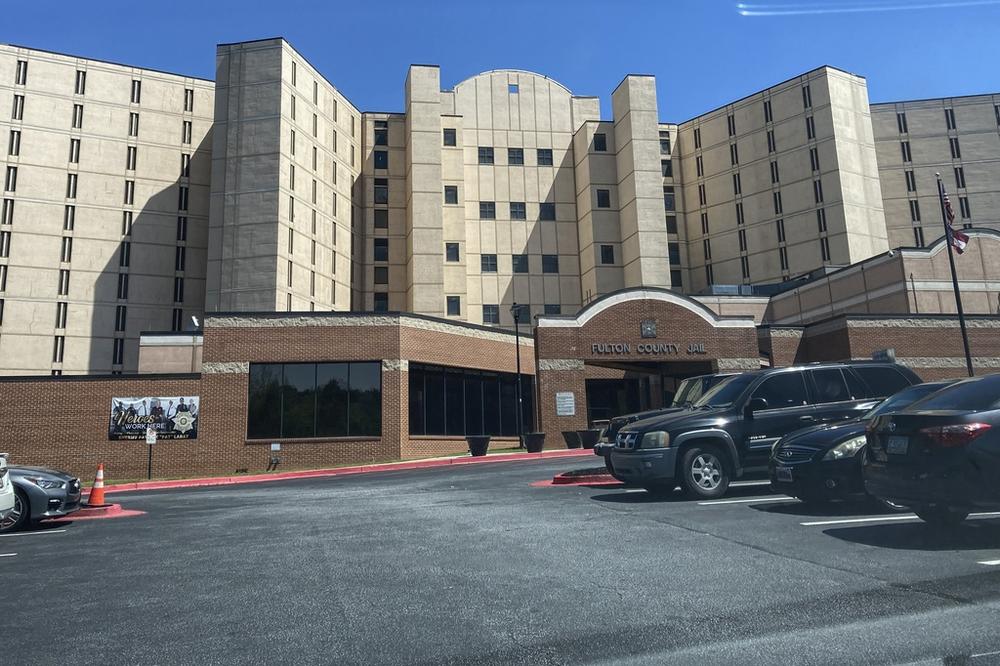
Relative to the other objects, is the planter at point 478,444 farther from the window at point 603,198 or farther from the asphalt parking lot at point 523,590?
the window at point 603,198

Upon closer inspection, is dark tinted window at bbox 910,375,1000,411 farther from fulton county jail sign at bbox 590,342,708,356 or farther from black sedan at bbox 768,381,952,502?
fulton county jail sign at bbox 590,342,708,356

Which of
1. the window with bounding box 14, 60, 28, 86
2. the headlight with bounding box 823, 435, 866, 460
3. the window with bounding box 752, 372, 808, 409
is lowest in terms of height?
the headlight with bounding box 823, 435, 866, 460

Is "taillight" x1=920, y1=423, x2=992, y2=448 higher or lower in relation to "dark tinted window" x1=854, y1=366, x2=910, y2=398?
lower

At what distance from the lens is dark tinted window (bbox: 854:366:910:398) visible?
11438 millimetres

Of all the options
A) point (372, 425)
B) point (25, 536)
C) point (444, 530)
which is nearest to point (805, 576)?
point (444, 530)

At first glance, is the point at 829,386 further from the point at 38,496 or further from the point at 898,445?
the point at 38,496

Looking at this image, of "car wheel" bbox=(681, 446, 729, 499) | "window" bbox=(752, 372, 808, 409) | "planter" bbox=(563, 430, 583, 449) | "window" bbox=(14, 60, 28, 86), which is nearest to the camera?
"car wheel" bbox=(681, 446, 729, 499)

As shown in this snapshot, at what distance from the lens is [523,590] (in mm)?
5617

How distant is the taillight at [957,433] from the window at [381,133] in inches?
2438

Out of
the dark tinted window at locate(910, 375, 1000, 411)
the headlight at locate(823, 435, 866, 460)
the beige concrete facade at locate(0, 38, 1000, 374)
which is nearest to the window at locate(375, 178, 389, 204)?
the beige concrete facade at locate(0, 38, 1000, 374)

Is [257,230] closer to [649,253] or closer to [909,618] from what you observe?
[649,253]

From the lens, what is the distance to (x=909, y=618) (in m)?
4.64

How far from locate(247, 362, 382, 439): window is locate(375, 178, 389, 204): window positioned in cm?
3513

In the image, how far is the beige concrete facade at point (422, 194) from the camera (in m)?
52.4
